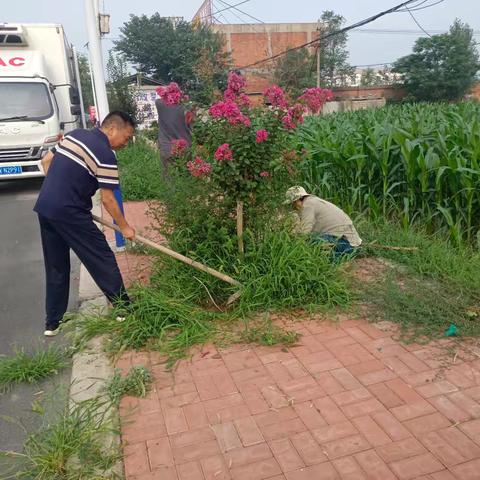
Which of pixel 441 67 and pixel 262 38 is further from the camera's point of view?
pixel 262 38

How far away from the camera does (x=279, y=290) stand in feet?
12.5

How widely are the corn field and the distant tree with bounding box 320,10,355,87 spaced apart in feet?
133

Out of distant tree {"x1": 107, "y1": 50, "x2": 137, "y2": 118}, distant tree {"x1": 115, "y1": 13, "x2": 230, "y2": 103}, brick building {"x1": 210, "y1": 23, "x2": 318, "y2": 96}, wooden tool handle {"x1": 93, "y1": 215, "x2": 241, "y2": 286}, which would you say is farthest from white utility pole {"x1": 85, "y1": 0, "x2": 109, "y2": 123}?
brick building {"x1": 210, "y1": 23, "x2": 318, "y2": 96}

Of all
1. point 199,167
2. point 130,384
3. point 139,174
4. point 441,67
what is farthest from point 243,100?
point 441,67

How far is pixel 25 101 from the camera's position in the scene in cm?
952

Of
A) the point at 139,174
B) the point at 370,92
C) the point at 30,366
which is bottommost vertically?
the point at 30,366

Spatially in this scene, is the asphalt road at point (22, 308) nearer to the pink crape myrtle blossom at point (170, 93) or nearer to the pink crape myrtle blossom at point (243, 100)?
the pink crape myrtle blossom at point (170, 93)

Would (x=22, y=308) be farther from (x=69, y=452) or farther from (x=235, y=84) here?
(x=235, y=84)

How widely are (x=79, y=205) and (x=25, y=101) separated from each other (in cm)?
723

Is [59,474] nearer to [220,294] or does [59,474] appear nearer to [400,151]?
[220,294]

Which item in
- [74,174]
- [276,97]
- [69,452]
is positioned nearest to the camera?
[69,452]

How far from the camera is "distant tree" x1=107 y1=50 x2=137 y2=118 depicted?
1558cm

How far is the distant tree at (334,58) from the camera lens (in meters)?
45.2

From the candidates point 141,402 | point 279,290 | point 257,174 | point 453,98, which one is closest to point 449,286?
point 279,290
